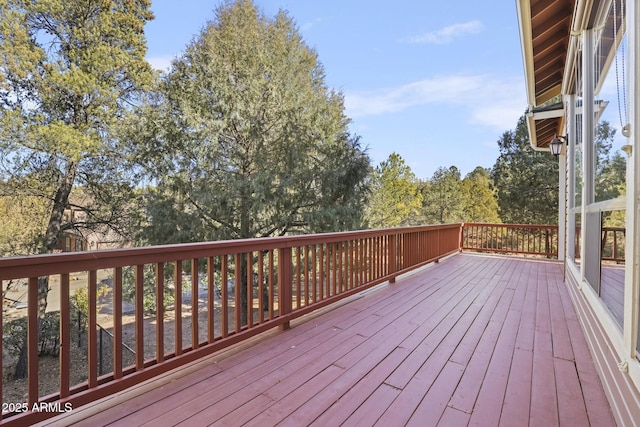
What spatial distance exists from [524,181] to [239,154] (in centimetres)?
1165

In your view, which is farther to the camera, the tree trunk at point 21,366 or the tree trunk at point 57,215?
the tree trunk at point 57,215

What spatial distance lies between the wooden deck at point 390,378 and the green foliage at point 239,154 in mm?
6254

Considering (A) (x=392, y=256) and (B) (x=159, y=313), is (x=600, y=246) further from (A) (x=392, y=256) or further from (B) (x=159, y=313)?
(B) (x=159, y=313)

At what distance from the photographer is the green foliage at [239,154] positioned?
8922mm

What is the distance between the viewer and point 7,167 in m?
7.52

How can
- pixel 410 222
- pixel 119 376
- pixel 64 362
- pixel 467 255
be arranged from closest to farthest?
pixel 64 362 < pixel 119 376 < pixel 467 255 < pixel 410 222

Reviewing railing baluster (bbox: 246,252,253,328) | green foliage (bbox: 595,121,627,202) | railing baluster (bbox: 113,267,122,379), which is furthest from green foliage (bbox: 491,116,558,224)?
railing baluster (bbox: 113,267,122,379)

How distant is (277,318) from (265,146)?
7.57m

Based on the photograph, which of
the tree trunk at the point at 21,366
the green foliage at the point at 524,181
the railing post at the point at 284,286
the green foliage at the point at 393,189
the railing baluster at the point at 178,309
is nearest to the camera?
the railing baluster at the point at 178,309

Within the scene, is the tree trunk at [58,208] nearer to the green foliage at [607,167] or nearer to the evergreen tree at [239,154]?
the evergreen tree at [239,154]

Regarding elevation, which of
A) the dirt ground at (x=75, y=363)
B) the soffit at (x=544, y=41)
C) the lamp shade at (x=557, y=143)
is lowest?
the dirt ground at (x=75, y=363)

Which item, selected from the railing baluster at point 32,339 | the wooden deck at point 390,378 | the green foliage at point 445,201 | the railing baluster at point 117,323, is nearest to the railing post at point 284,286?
the wooden deck at point 390,378

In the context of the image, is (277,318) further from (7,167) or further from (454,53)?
(454,53)

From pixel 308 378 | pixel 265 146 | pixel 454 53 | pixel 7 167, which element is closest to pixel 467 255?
pixel 265 146
